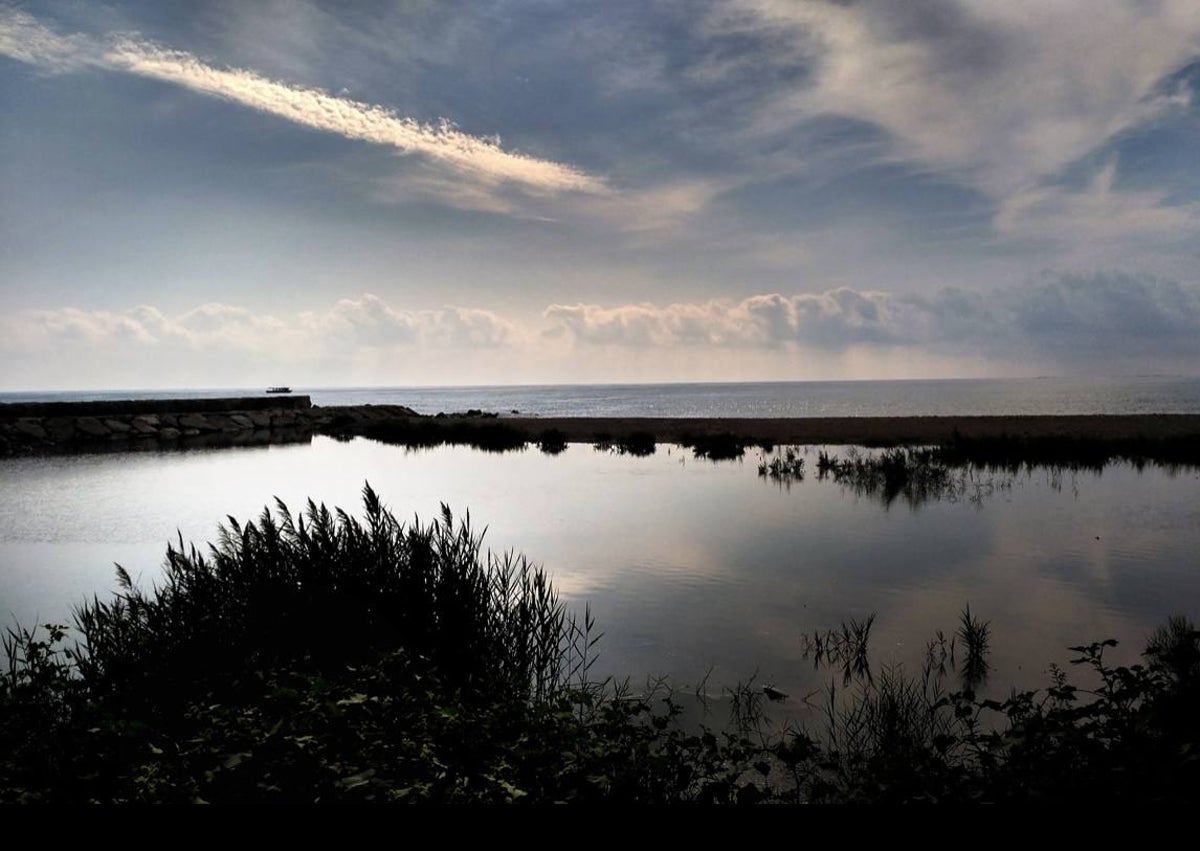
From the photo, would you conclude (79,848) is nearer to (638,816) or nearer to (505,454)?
(638,816)

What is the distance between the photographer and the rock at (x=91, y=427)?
40812mm

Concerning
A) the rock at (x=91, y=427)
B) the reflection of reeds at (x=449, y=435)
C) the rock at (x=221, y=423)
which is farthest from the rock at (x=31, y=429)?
the reflection of reeds at (x=449, y=435)

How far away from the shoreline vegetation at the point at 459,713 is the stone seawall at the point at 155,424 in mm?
33868

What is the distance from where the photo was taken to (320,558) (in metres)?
8.91

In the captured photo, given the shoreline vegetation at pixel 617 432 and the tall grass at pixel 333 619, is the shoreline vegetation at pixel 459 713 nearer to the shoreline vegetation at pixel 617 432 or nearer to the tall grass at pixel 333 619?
the tall grass at pixel 333 619

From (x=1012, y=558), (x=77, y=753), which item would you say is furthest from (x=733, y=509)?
(x=77, y=753)

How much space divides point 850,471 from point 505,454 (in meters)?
15.8

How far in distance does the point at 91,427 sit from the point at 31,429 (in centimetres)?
264

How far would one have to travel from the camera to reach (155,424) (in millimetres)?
44312

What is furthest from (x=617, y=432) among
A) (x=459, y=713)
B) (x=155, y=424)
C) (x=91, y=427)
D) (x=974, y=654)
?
(x=459, y=713)

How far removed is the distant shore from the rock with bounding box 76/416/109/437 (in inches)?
1.8

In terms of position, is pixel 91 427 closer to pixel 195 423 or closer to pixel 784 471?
pixel 195 423

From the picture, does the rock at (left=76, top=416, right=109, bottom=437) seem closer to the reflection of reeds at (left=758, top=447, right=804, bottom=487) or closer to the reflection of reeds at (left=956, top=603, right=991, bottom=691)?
the reflection of reeds at (left=758, top=447, right=804, bottom=487)

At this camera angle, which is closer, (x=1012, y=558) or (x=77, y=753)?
(x=77, y=753)
